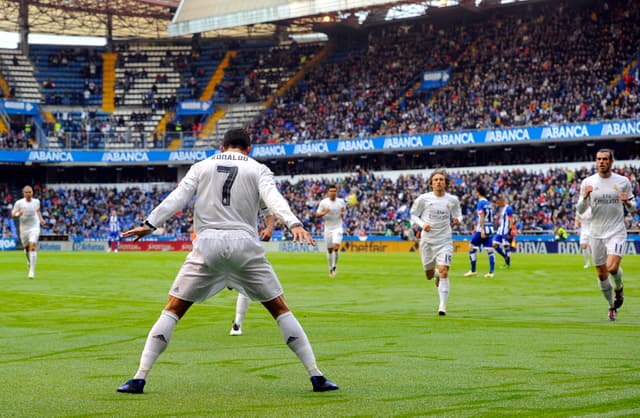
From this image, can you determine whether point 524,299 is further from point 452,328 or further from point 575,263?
point 575,263

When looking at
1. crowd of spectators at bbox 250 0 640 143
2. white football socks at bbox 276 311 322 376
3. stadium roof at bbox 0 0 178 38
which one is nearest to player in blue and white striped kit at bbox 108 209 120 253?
crowd of spectators at bbox 250 0 640 143

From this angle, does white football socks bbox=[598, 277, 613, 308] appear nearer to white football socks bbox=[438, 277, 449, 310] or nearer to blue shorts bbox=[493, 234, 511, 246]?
white football socks bbox=[438, 277, 449, 310]

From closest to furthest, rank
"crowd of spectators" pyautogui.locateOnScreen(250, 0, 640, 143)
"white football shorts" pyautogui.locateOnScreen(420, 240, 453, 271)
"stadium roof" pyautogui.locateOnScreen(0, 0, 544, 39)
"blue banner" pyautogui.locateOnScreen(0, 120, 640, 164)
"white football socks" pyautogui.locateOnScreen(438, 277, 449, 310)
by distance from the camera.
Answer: "white football socks" pyautogui.locateOnScreen(438, 277, 449, 310), "white football shorts" pyautogui.locateOnScreen(420, 240, 453, 271), "blue banner" pyautogui.locateOnScreen(0, 120, 640, 164), "crowd of spectators" pyautogui.locateOnScreen(250, 0, 640, 143), "stadium roof" pyautogui.locateOnScreen(0, 0, 544, 39)

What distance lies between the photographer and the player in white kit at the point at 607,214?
46.4 ft

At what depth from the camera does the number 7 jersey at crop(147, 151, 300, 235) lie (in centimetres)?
827

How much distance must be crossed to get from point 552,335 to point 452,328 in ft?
5.38

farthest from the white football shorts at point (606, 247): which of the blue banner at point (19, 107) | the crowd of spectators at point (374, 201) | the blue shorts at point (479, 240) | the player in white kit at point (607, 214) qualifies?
the blue banner at point (19, 107)

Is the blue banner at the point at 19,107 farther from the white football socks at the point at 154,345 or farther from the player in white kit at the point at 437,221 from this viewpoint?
the white football socks at the point at 154,345

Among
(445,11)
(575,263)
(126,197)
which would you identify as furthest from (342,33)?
(575,263)

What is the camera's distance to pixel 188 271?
321 inches

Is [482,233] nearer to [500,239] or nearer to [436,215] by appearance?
[500,239]

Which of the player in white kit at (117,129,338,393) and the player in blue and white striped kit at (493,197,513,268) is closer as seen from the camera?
the player in white kit at (117,129,338,393)

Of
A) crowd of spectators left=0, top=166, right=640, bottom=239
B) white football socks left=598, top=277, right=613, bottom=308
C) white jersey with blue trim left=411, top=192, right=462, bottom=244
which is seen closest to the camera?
white football socks left=598, top=277, right=613, bottom=308

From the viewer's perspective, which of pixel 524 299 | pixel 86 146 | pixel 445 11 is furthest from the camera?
pixel 86 146
